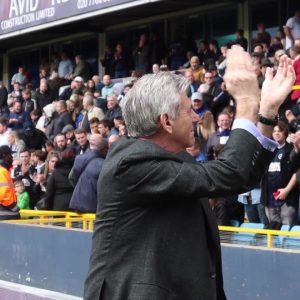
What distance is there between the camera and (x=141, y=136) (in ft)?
9.41

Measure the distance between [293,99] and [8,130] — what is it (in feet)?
25.2

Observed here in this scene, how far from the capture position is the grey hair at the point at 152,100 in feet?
9.09

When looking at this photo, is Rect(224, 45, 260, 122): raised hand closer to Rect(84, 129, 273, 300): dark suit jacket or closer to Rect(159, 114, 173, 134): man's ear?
Rect(84, 129, 273, 300): dark suit jacket

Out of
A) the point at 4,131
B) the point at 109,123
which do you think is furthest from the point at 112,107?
the point at 4,131

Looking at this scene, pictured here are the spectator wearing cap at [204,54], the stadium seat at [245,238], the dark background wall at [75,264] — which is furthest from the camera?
the spectator wearing cap at [204,54]

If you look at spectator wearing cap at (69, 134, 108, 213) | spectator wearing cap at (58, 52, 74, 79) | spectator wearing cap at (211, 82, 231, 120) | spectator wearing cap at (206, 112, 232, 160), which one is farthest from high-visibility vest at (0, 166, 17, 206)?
spectator wearing cap at (58, 52, 74, 79)

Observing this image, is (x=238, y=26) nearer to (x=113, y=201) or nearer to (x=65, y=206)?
(x=65, y=206)

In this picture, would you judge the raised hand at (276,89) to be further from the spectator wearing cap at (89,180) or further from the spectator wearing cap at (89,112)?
the spectator wearing cap at (89,112)

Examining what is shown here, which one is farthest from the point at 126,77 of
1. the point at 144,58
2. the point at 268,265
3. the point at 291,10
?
the point at 268,265

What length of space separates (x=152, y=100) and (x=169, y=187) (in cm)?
29

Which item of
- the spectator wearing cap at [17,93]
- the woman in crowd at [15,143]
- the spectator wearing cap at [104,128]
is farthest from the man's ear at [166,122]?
the spectator wearing cap at [17,93]

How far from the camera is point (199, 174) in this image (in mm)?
2777

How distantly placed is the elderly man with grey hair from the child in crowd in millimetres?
10627

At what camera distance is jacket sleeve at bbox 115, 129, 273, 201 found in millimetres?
2750
